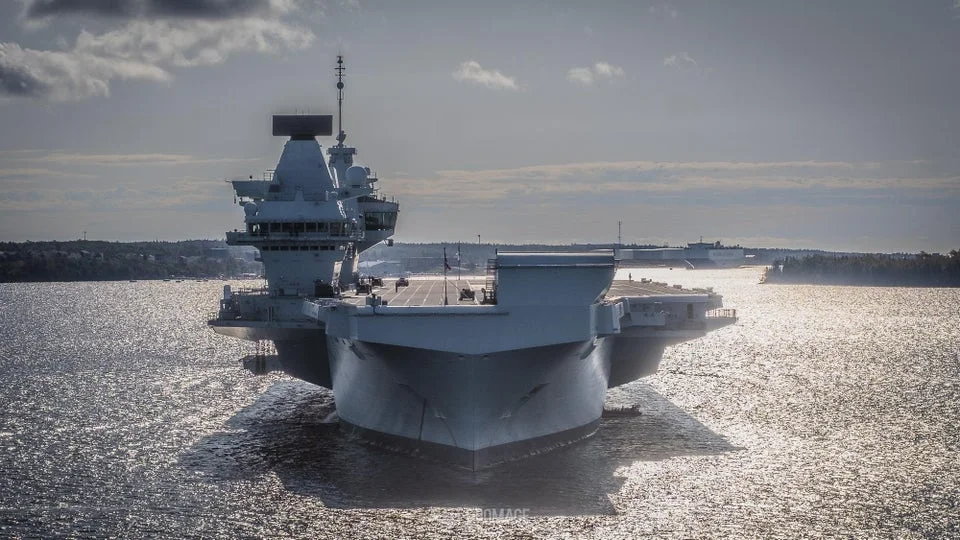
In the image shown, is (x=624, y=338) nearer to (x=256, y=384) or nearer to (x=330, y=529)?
(x=330, y=529)

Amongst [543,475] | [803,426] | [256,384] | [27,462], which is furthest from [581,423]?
[256,384]

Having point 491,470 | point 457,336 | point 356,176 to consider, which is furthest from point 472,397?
point 356,176

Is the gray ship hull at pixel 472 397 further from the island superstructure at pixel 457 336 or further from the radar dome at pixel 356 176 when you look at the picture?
the radar dome at pixel 356 176

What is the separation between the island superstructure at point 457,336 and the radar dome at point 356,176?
418 cm

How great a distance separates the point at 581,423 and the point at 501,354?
7428 millimetres

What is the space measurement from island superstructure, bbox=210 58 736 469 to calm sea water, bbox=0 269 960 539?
1282 mm

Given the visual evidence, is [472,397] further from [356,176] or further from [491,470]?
[356,176]

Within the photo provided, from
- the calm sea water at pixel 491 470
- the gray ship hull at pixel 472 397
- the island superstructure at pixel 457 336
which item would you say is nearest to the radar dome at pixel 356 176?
the island superstructure at pixel 457 336

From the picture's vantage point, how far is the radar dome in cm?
4588

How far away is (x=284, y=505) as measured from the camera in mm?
25844

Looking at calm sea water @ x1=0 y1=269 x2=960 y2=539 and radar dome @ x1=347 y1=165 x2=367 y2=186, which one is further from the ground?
radar dome @ x1=347 y1=165 x2=367 y2=186

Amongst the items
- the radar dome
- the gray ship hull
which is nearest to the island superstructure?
the gray ship hull

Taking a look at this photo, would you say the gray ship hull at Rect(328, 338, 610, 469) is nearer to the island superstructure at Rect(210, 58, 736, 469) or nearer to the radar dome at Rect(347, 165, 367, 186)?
the island superstructure at Rect(210, 58, 736, 469)

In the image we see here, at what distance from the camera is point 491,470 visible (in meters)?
27.8
